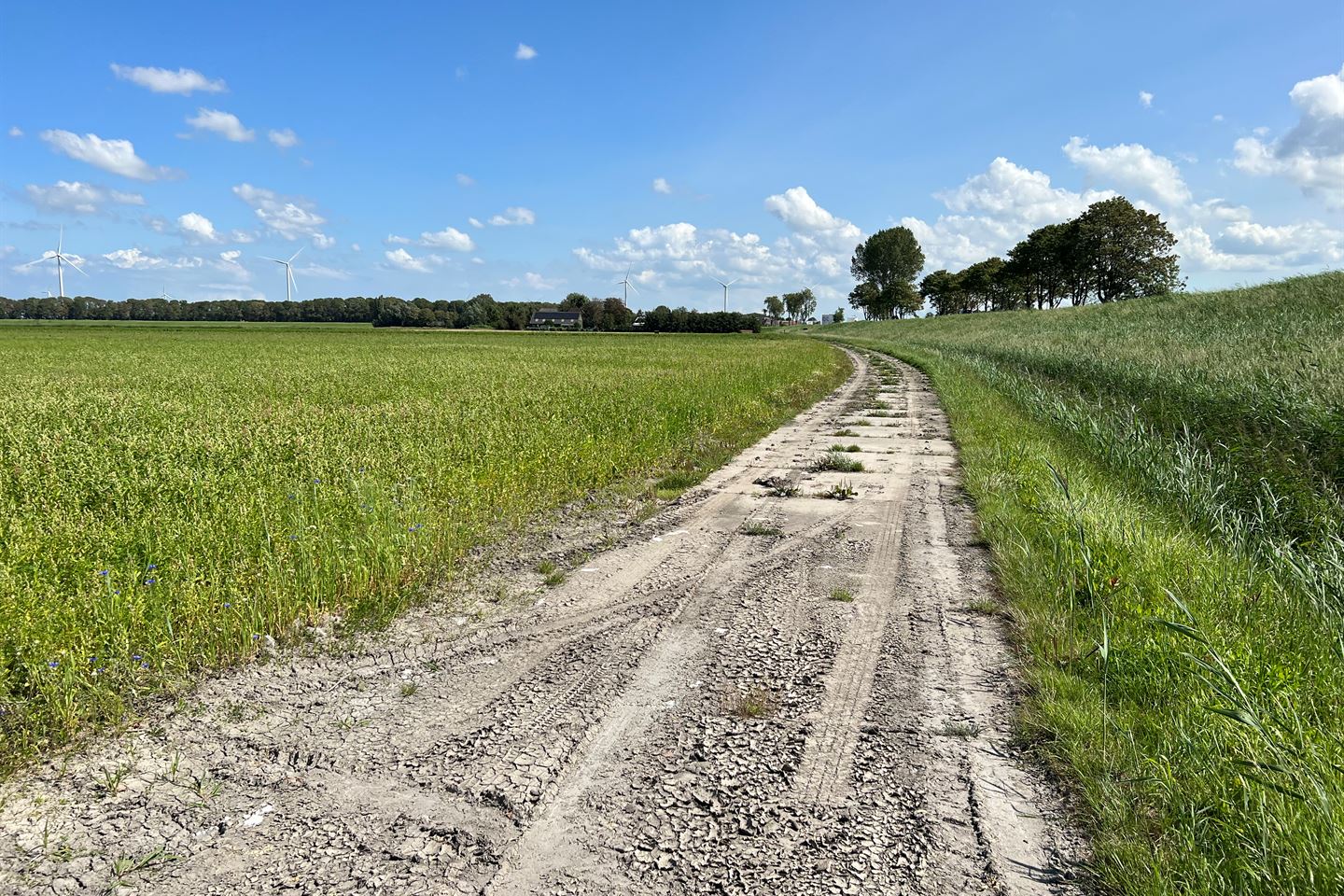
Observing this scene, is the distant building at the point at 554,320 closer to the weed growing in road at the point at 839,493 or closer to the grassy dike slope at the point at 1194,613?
the weed growing in road at the point at 839,493

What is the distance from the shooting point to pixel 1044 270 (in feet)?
283

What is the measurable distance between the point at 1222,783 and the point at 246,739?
4.33 meters

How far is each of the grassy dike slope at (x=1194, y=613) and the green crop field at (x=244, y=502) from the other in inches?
177

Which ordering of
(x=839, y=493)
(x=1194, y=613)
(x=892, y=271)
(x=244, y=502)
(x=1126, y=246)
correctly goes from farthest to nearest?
(x=892, y=271)
(x=1126, y=246)
(x=839, y=493)
(x=244, y=502)
(x=1194, y=613)

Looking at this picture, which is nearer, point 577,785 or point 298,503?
point 577,785

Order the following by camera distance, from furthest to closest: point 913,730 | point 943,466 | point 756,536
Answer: point 943,466 → point 756,536 → point 913,730

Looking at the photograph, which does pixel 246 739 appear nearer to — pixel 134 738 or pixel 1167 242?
pixel 134 738

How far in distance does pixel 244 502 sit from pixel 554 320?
139 metres

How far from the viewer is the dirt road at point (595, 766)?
257 centimetres

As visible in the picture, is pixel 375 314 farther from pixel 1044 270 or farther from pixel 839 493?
pixel 839 493

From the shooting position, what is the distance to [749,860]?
2588mm

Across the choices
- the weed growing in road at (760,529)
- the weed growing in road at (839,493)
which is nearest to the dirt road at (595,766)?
the weed growing in road at (760,529)

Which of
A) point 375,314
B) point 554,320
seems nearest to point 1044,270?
point 554,320

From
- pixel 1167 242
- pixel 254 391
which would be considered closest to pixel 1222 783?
pixel 254 391
